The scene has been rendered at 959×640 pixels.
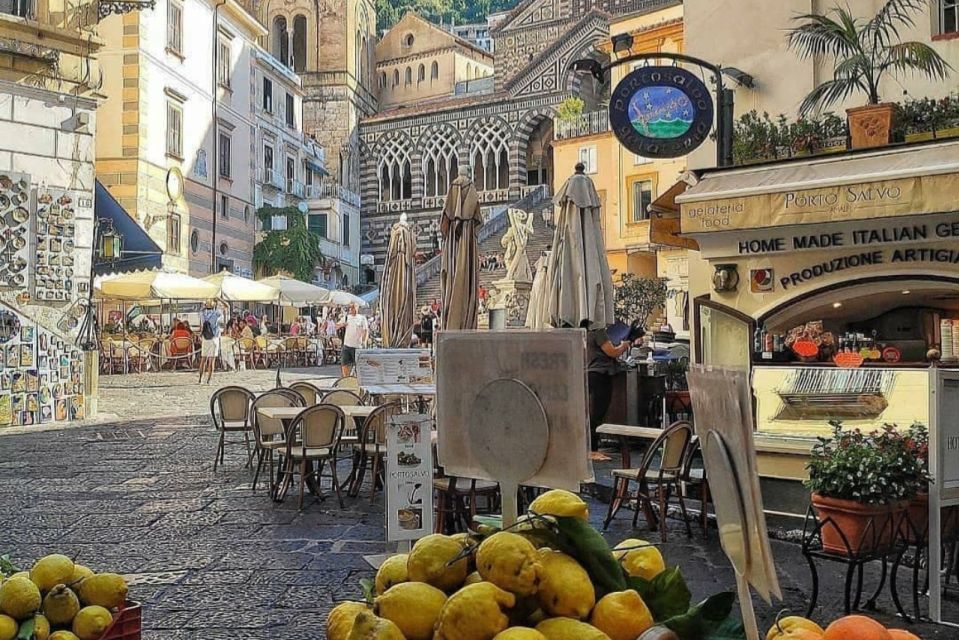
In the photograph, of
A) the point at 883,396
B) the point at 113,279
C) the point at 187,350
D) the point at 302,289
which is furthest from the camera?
the point at 187,350

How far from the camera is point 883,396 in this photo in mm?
5957

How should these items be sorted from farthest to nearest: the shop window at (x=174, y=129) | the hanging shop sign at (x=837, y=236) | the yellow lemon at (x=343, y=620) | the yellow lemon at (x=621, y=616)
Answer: the shop window at (x=174, y=129), the hanging shop sign at (x=837, y=236), the yellow lemon at (x=343, y=620), the yellow lemon at (x=621, y=616)

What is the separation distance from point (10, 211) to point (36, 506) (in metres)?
A: 6.19

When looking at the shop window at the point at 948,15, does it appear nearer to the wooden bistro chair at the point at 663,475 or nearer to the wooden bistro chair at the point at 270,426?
the wooden bistro chair at the point at 663,475

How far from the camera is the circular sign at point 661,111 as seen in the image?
345 inches

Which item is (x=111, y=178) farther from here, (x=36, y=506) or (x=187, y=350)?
(x=36, y=506)

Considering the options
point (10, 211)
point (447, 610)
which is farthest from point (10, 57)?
point (447, 610)

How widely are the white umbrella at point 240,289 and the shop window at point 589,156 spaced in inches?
504

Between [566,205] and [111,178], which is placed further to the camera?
[111,178]

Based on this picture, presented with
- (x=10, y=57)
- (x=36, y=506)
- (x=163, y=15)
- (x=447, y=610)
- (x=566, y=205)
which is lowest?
(x=36, y=506)

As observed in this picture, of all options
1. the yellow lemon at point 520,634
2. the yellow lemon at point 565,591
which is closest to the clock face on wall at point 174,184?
the yellow lemon at point 565,591

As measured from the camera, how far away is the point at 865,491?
435 centimetres

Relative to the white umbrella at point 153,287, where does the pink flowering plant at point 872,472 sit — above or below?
below

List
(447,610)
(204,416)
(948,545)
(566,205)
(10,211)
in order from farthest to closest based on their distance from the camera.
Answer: (204,416) → (10,211) → (566,205) → (948,545) → (447,610)
